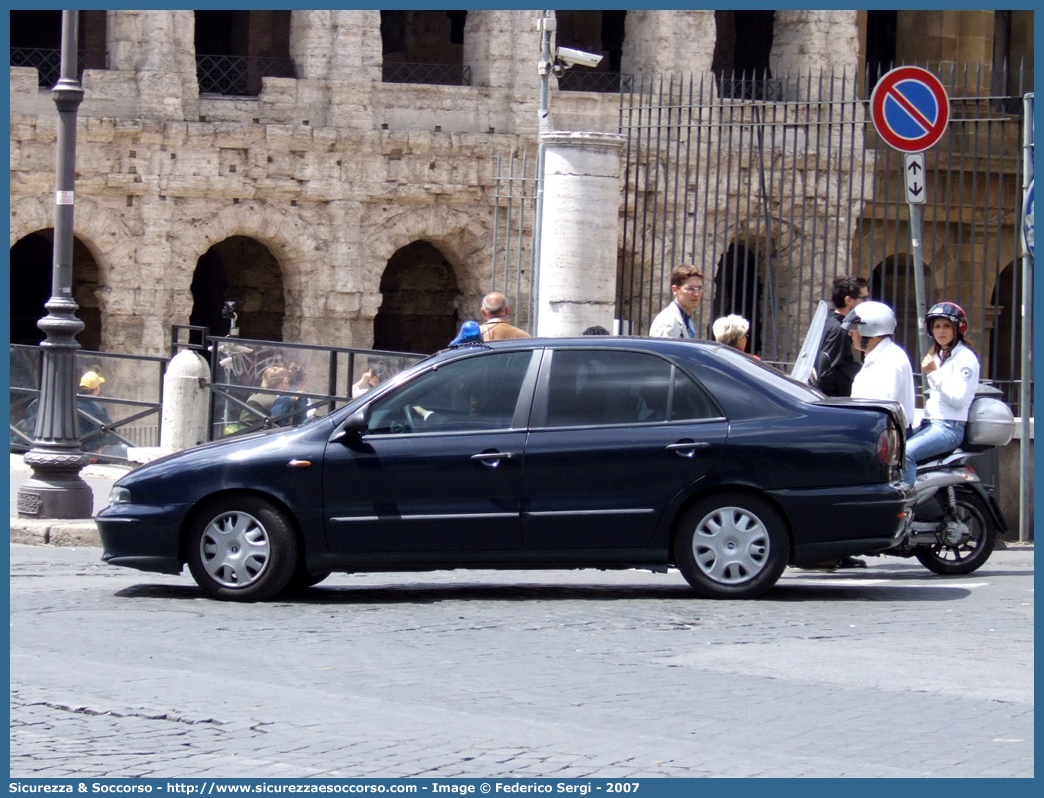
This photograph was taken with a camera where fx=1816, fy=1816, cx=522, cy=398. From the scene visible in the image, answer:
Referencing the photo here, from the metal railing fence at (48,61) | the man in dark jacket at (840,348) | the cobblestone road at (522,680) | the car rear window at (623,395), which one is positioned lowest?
the cobblestone road at (522,680)

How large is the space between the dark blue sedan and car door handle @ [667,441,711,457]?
0.13 feet

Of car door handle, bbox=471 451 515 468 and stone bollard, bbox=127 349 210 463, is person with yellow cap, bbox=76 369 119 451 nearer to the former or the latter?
stone bollard, bbox=127 349 210 463

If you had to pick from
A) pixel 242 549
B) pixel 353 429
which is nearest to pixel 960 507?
pixel 353 429

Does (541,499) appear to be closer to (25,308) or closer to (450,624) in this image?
(450,624)

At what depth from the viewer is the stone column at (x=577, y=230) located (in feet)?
53.0

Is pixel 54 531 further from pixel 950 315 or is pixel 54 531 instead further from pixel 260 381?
pixel 950 315

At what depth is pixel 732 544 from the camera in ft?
32.9

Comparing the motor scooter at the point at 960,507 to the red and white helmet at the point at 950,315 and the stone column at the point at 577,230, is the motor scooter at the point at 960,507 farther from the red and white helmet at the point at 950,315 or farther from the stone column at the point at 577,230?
the stone column at the point at 577,230

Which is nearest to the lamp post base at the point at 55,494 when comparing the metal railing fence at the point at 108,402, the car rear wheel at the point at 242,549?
the metal railing fence at the point at 108,402

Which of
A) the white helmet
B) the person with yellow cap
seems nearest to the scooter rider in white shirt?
the white helmet

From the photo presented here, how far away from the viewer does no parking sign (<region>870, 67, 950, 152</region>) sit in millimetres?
12688

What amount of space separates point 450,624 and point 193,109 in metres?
20.3

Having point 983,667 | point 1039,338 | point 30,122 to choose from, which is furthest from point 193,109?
point 983,667

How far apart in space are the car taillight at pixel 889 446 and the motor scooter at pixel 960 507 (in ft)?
4.20
